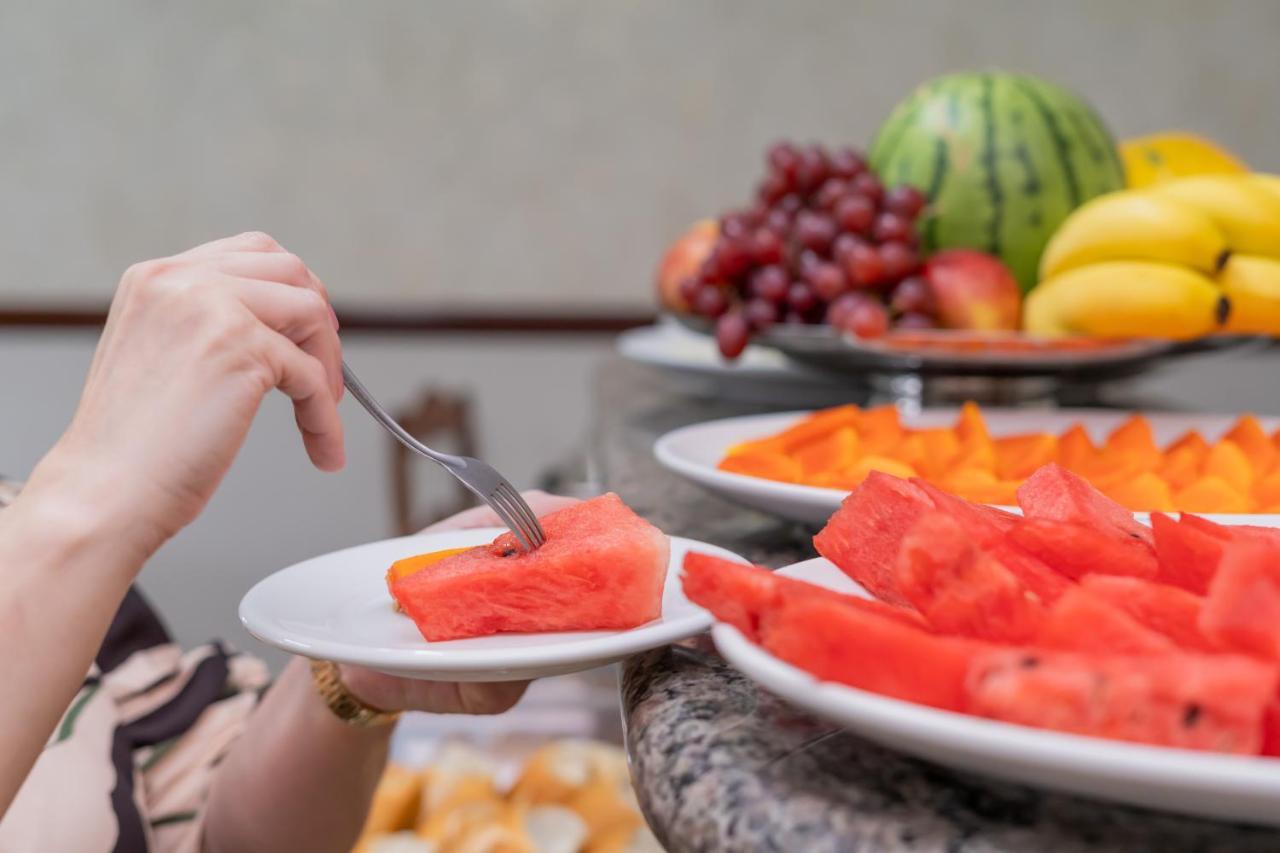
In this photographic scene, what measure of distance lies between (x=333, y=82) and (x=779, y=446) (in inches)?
103

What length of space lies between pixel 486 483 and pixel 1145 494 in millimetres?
400

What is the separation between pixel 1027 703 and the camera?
34cm

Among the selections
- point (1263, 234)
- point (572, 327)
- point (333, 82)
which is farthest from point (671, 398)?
point (333, 82)

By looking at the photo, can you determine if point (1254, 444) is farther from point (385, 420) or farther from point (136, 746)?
point (136, 746)

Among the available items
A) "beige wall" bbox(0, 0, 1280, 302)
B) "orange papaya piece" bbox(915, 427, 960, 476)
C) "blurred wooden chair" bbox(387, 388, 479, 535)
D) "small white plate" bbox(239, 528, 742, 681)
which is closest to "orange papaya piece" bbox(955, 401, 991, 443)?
"orange papaya piece" bbox(915, 427, 960, 476)

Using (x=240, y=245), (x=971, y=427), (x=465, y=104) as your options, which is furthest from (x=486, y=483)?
(x=465, y=104)

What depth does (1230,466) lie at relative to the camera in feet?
2.51

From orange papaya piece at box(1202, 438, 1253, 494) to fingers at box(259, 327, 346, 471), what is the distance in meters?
0.54

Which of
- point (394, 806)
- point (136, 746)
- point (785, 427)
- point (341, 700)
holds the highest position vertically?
point (785, 427)

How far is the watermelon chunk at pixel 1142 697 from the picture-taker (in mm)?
329

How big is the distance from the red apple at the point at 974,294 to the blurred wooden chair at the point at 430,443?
151 cm

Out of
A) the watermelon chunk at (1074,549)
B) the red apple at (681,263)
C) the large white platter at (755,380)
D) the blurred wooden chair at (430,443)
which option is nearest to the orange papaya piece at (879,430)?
the watermelon chunk at (1074,549)

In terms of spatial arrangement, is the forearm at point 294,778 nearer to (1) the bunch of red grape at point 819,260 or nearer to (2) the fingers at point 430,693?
(2) the fingers at point 430,693

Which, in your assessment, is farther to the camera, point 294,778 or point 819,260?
point 819,260
